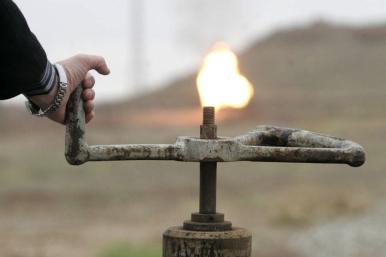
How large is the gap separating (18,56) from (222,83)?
3.83 ft

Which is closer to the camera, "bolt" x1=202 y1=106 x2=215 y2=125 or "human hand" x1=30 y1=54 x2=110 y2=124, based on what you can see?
"human hand" x1=30 y1=54 x2=110 y2=124

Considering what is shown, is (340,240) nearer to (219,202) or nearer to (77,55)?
(219,202)

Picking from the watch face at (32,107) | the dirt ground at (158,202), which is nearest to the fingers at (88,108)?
the watch face at (32,107)

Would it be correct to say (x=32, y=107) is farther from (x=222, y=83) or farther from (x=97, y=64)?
(x=222, y=83)

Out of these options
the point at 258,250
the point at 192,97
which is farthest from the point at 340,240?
the point at 192,97

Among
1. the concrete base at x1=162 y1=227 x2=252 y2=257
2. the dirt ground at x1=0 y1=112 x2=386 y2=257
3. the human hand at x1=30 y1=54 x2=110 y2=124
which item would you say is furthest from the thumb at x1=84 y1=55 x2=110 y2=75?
the dirt ground at x1=0 y1=112 x2=386 y2=257

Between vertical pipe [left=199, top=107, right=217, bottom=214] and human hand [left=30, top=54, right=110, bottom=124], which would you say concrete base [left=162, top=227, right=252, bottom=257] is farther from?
human hand [left=30, top=54, right=110, bottom=124]

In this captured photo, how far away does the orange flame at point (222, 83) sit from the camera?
304cm

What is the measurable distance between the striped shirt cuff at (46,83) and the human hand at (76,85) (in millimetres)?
14

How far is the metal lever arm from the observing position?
7.46 feet

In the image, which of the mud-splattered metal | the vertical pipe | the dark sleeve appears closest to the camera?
the dark sleeve

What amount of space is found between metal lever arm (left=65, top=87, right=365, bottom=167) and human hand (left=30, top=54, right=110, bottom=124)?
0.02m

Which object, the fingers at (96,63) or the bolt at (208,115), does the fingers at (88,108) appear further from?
the bolt at (208,115)

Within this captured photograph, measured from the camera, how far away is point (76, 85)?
92.7 inches
